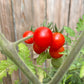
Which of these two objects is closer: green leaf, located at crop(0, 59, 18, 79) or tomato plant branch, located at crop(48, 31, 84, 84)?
tomato plant branch, located at crop(48, 31, 84, 84)

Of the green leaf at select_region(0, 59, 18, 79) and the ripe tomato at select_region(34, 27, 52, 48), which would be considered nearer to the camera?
the ripe tomato at select_region(34, 27, 52, 48)

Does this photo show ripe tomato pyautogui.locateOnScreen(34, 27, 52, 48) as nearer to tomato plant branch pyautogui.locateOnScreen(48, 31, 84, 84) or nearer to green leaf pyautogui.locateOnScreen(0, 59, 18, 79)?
tomato plant branch pyautogui.locateOnScreen(48, 31, 84, 84)

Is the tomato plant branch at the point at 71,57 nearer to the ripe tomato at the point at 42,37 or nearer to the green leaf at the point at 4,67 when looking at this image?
the ripe tomato at the point at 42,37

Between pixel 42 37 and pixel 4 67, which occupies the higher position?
pixel 42 37

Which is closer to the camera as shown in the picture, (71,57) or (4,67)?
(71,57)

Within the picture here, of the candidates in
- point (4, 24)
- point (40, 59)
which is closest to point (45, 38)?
point (40, 59)

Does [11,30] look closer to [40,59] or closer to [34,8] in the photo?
[34,8]

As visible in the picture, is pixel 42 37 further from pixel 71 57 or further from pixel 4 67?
pixel 4 67

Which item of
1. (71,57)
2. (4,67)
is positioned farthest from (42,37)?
(4,67)

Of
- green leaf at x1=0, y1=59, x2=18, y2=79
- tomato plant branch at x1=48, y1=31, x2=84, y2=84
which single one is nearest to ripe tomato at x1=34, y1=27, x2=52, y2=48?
tomato plant branch at x1=48, y1=31, x2=84, y2=84

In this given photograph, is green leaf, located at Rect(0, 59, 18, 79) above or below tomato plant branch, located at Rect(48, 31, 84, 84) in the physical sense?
below

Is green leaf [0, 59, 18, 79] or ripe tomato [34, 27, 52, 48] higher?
ripe tomato [34, 27, 52, 48]
